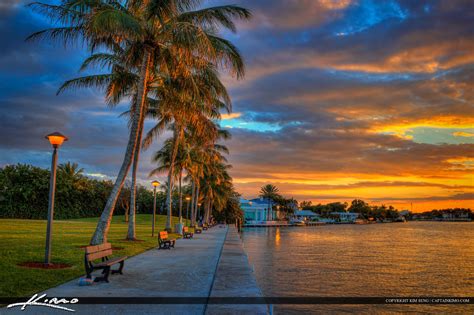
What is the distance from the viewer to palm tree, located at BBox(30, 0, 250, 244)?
50.3 ft

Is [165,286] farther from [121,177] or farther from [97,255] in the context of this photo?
[121,177]

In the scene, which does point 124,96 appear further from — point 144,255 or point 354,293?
point 354,293

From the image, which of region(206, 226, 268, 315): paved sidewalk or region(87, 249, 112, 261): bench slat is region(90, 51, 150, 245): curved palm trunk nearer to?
region(87, 249, 112, 261): bench slat

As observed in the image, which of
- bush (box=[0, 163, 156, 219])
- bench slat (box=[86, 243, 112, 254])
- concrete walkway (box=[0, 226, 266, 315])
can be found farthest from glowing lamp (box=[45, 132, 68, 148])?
bush (box=[0, 163, 156, 219])

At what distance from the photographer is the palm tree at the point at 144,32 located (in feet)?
50.3

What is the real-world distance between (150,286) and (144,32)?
9.88 meters

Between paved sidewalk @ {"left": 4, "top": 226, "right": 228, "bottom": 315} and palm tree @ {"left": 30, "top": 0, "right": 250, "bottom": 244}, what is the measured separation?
3.42 meters

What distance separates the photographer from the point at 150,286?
1004cm

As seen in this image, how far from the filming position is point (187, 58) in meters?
17.2

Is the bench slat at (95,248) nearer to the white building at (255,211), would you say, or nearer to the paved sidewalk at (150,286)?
the paved sidewalk at (150,286)

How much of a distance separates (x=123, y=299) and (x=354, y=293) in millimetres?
9495

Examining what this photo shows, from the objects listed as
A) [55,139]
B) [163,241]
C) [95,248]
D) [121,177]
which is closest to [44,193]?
[163,241]

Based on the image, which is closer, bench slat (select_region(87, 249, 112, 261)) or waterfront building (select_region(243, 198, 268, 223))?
bench slat (select_region(87, 249, 112, 261))

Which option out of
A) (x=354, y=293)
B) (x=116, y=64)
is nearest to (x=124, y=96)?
(x=116, y=64)
